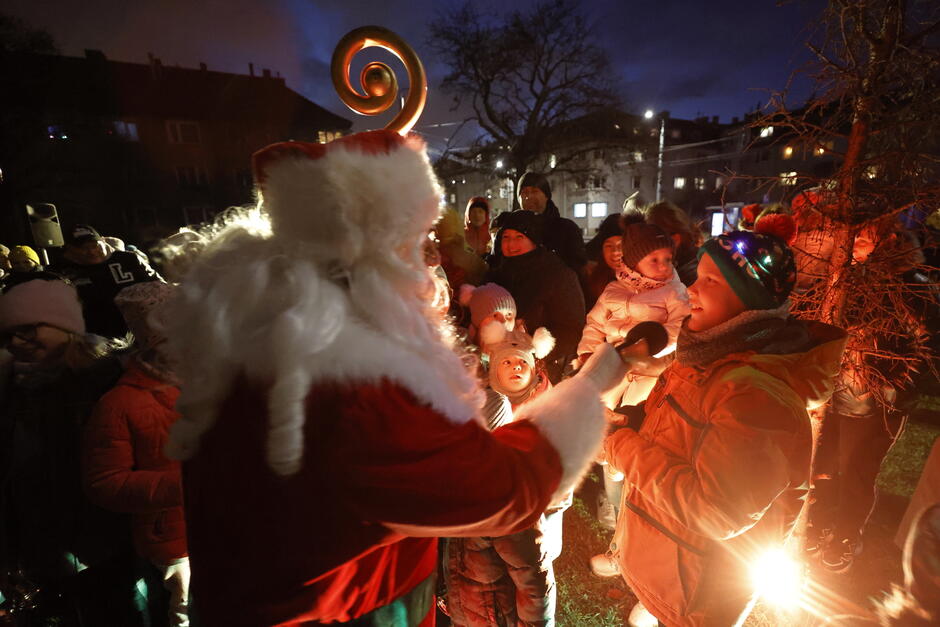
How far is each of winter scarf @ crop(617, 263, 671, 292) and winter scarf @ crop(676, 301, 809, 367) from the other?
1.67 m

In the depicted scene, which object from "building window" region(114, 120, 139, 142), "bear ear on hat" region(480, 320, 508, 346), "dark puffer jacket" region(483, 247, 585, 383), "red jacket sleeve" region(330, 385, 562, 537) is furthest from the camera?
"building window" region(114, 120, 139, 142)

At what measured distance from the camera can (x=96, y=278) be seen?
14.8ft

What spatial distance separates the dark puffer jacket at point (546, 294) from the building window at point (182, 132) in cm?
3178

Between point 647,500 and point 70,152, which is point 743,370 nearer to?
point 647,500

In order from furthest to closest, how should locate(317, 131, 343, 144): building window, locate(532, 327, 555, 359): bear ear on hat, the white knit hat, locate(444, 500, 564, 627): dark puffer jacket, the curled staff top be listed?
1. locate(532, 327, 555, 359): bear ear on hat
2. locate(444, 500, 564, 627): dark puffer jacket
3. the white knit hat
4. locate(317, 131, 343, 144): building window
5. the curled staff top

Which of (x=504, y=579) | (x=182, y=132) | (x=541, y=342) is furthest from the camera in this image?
(x=182, y=132)

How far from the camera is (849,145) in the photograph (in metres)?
2.40

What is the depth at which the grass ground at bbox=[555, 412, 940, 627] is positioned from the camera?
3154 mm

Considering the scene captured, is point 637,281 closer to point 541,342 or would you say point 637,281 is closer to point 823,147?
point 541,342

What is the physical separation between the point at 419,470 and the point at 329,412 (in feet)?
0.90

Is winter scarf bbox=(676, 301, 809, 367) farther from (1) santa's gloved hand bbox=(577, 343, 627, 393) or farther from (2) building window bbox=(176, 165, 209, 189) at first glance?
(2) building window bbox=(176, 165, 209, 189)

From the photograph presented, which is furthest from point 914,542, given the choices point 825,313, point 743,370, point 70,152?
point 70,152

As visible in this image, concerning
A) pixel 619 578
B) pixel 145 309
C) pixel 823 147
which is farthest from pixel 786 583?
pixel 145 309

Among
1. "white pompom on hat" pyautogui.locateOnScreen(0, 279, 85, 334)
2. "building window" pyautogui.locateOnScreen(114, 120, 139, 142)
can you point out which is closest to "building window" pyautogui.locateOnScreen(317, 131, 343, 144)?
"white pompom on hat" pyautogui.locateOnScreen(0, 279, 85, 334)
